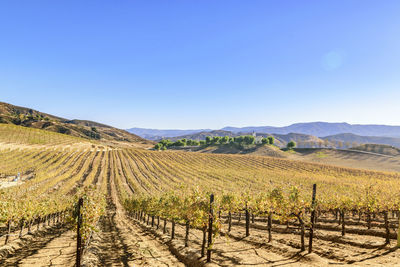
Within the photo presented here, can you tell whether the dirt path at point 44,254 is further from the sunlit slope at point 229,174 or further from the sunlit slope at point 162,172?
the sunlit slope at point 229,174

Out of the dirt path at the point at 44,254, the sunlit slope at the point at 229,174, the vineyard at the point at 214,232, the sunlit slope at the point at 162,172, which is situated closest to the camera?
the vineyard at the point at 214,232

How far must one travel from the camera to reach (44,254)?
2011cm

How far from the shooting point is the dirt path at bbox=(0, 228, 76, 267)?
Answer: 17.9 m

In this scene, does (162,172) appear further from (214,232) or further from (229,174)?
(214,232)

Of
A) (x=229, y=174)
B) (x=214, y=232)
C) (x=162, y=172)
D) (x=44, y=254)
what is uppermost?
(x=214, y=232)

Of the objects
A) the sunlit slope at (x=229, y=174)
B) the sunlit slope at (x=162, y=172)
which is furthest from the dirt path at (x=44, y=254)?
the sunlit slope at (x=229, y=174)

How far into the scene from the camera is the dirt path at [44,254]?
17891 millimetres

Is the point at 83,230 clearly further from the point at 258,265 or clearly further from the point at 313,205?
the point at 313,205

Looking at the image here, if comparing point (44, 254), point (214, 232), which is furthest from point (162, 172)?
point (214, 232)

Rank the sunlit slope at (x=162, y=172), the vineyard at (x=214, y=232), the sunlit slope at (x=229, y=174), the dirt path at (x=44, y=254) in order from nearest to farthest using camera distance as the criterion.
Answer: the vineyard at (x=214, y=232), the dirt path at (x=44, y=254), the sunlit slope at (x=162, y=172), the sunlit slope at (x=229, y=174)

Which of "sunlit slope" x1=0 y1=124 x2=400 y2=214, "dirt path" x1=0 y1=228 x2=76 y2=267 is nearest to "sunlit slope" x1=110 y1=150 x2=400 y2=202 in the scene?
"sunlit slope" x1=0 y1=124 x2=400 y2=214

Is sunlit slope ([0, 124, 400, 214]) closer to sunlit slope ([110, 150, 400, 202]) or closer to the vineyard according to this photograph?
sunlit slope ([110, 150, 400, 202])

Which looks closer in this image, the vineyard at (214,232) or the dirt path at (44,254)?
the vineyard at (214,232)

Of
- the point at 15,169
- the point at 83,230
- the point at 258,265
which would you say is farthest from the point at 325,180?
the point at 15,169
